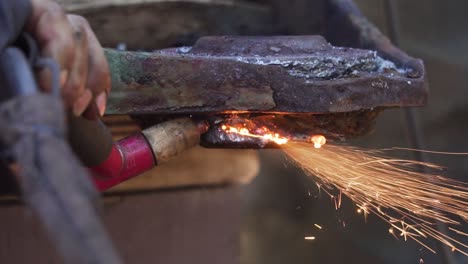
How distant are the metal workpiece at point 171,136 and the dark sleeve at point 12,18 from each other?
58cm

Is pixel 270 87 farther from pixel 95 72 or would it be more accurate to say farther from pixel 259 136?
pixel 95 72

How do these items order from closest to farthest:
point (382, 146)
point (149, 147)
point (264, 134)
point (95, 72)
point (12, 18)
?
1. point (12, 18)
2. point (95, 72)
3. point (149, 147)
4. point (264, 134)
5. point (382, 146)

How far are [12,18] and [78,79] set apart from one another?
138 millimetres

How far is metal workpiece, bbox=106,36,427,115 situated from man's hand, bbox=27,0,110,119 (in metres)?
0.35

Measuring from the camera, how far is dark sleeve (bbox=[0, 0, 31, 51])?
1201 millimetres

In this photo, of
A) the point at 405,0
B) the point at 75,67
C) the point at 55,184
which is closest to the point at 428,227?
the point at 405,0

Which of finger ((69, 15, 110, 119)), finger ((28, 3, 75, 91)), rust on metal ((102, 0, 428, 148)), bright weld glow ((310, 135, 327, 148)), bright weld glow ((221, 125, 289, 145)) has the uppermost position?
finger ((28, 3, 75, 91))

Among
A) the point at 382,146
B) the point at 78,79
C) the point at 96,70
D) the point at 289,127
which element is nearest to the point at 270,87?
the point at 289,127

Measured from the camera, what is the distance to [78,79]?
4.14 ft

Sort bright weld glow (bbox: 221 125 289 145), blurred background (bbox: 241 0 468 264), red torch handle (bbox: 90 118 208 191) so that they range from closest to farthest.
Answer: red torch handle (bbox: 90 118 208 191)
bright weld glow (bbox: 221 125 289 145)
blurred background (bbox: 241 0 468 264)

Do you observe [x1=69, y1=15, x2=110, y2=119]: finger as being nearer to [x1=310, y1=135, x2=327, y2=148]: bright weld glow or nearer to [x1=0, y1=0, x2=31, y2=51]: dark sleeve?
[x1=0, y1=0, x2=31, y2=51]: dark sleeve

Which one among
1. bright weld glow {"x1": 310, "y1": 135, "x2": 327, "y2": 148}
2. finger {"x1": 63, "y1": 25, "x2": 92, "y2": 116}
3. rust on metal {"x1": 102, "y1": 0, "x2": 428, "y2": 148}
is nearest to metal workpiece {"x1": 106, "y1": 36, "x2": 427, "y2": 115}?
rust on metal {"x1": 102, "y1": 0, "x2": 428, "y2": 148}

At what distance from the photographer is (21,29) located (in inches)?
49.3

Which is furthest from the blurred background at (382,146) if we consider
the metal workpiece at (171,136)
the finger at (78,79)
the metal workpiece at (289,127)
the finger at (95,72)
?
the finger at (78,79)
